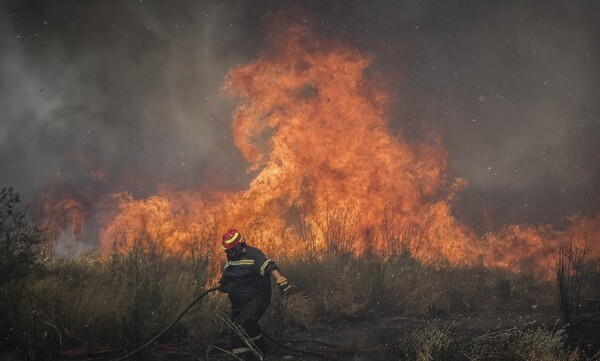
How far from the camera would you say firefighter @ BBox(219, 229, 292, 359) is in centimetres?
541

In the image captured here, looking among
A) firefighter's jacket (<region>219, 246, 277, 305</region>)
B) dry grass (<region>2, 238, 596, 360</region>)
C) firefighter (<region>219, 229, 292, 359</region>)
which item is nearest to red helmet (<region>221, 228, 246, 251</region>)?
firefighter (<region>219, 229, 292, 359</region>)

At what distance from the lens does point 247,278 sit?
5609mm

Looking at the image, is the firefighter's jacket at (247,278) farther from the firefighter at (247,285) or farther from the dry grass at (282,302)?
the dry grass at (282,302)

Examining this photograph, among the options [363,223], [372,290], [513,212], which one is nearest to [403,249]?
[372,290]

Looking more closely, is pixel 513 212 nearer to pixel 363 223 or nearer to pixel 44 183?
pixel 363 223

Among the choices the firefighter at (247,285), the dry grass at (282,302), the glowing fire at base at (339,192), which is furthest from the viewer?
the glowing fire at base at (339,192)

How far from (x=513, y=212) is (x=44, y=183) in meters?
24.8

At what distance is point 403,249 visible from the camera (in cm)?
1102

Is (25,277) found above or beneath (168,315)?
above

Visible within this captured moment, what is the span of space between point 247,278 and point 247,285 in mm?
97

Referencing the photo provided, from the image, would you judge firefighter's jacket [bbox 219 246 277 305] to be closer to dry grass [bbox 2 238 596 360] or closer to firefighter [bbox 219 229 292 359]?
firefighter [bbox 219 229 292 359]

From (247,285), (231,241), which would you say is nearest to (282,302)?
(247,285)

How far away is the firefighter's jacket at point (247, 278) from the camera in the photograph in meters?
5.55

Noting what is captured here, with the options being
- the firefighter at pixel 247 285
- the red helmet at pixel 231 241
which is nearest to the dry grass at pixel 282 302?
the firefighter at pixel 247 285
